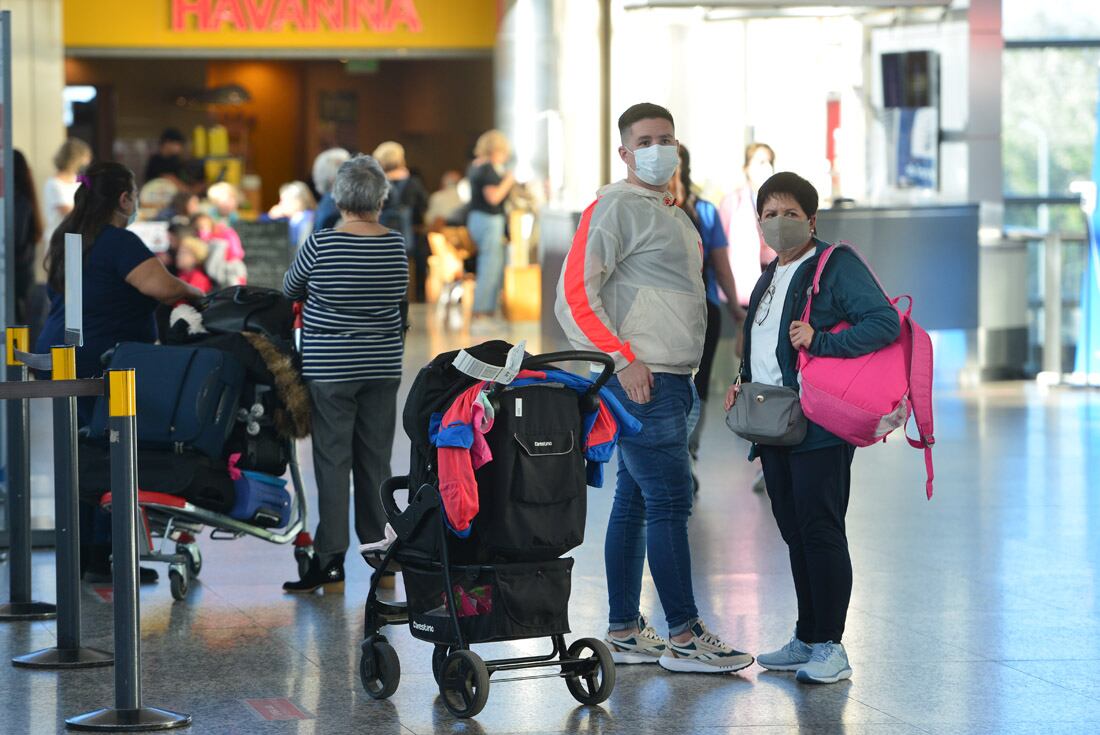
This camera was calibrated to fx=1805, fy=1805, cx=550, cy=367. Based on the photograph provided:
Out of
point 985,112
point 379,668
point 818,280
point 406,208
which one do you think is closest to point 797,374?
point 818,280

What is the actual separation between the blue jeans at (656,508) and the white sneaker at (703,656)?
0.16 ft

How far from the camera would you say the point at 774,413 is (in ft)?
17.7

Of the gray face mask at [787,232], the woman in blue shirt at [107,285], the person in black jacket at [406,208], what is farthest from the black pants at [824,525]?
the person in black jacket at [406,208]

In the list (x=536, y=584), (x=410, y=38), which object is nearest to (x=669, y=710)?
(x=536, y=584)

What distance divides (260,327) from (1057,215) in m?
13.7

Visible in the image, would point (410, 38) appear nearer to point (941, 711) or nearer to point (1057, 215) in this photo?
point (1057, 215)

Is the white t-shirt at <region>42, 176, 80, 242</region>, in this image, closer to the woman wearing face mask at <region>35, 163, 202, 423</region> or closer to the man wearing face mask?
→ the woman wearing face mask at <region>35, 163, 202, 423</region>

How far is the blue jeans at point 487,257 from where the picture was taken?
17.8 metres

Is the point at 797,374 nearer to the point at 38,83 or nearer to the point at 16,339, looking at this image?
the point at 16,339

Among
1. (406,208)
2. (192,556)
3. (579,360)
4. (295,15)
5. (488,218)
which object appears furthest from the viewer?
(295,15)

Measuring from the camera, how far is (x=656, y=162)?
5.51m

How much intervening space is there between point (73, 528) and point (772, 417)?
2.17 meters

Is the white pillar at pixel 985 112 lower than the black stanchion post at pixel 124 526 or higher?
higher

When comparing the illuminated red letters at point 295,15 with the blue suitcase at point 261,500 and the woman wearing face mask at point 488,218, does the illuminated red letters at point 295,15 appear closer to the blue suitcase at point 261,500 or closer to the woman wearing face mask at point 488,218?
the woman wearing face mask at point 488,218
